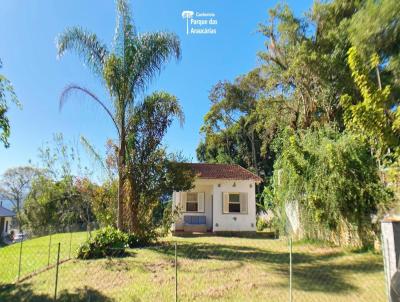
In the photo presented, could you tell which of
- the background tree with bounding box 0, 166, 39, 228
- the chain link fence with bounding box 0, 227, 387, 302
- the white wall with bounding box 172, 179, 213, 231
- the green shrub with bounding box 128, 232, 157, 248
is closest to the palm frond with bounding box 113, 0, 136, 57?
the green shrub with bounding box 128, 232, 157, 248

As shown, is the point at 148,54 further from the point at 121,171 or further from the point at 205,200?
the point at 205,200

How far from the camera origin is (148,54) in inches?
489

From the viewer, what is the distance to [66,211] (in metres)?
23.0

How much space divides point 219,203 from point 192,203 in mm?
1994

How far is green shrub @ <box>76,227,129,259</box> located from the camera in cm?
1046

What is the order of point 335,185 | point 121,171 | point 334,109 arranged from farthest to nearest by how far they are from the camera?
point 334,109 < point 121,171 < point 335,185

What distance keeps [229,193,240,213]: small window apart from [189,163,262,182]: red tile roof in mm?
1099

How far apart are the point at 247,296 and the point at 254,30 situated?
15.7 metres

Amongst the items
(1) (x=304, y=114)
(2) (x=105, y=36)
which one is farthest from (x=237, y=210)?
(2) (x=105, y=36)

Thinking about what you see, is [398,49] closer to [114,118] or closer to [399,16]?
[399,16]

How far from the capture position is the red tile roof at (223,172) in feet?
61.3

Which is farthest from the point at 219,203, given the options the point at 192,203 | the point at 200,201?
the point at 192,203

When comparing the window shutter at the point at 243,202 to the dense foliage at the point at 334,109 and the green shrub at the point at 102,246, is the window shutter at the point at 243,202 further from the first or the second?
the green shrub at the point at 102,246

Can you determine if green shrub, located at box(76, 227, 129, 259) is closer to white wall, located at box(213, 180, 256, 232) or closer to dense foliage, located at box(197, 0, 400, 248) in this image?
dense foliage, located at box(197, 0, 400, 248)
